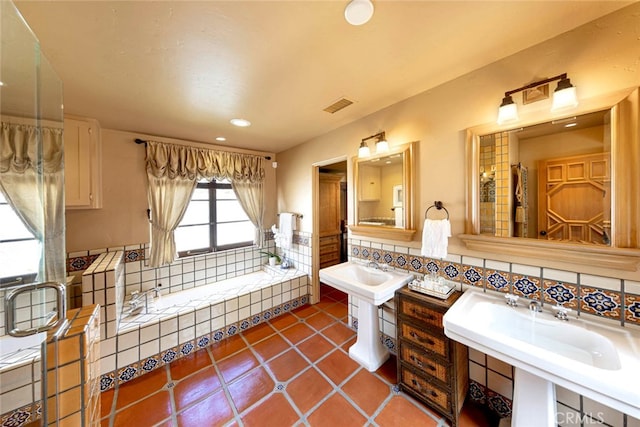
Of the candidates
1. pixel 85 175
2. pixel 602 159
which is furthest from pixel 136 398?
pixel 602 159

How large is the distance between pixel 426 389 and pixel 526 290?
0.92 meters

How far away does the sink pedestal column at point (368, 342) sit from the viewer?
1.80 m

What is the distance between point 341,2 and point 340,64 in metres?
0.40

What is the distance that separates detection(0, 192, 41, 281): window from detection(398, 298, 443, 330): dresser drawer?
2055 millimetres

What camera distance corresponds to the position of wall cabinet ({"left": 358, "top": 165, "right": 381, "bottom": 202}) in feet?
6.63

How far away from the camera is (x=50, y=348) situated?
2.48 feet

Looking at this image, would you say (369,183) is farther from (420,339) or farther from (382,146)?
(420,339)

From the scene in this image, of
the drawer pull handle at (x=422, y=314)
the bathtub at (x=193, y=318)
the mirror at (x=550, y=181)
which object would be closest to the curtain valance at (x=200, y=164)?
the bathtub at (x=193, y=318)

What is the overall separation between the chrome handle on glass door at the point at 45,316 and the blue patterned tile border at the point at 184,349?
123cm

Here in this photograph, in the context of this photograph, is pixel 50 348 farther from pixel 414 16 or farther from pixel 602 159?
pixel 602 159

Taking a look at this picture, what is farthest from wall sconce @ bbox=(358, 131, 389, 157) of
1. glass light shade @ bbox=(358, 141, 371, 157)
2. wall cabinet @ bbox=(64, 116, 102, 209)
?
wall cabinet @ bbox=(64, 116, 102, 209)

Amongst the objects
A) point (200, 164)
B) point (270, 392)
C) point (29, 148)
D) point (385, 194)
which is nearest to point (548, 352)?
point (385, 194)

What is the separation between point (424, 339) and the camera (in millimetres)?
1409

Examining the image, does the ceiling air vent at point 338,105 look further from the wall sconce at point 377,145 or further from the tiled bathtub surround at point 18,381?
the tiled bathtub surround at point 18,381
